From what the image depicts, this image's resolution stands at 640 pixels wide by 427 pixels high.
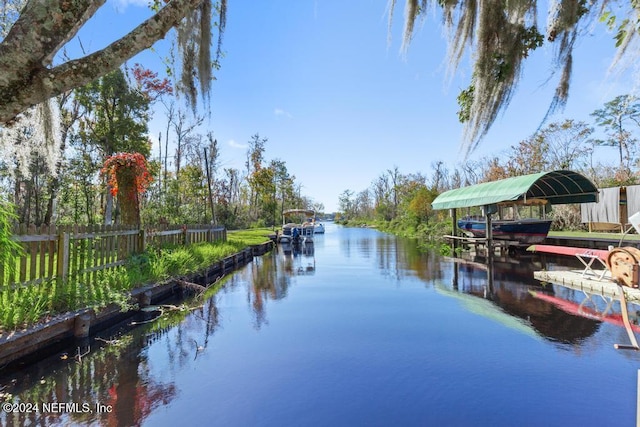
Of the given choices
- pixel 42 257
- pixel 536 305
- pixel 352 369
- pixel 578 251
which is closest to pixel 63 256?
pixel 42 257

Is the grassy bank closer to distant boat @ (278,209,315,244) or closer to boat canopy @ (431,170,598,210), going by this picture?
boat canopy @ (431,170,598,210)

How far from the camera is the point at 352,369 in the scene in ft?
12.8

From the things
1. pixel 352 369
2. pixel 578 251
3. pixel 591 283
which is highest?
pixel 578 251

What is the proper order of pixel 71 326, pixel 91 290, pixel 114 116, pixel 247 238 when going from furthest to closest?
pixel 247 238 < pixel 114 116 < pixel 91 290 < pixel 71 326

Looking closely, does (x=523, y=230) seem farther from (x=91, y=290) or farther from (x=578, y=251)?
(x=91, y=290)

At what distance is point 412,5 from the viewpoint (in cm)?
314

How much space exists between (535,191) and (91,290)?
14667 millimetres

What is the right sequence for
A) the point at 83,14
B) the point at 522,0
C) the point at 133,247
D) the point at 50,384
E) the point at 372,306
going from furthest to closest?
the point at 133,247 < the point at 372,306 < the point at 50,384 < the point at 522,0 < the point at 83,14

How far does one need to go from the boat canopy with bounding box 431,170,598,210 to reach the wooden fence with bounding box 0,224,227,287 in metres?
10.8

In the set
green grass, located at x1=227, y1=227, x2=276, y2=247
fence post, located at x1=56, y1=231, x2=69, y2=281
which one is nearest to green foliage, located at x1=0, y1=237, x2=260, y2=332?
fence post, located at x1=56, y1=231, x2=69, y2=281

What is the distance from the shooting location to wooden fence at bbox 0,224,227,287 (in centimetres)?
455

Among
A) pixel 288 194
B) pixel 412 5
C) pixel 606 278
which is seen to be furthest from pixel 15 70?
pixel 288 194

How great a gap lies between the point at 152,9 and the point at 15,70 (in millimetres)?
2436

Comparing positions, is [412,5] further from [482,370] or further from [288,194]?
[288,194]
